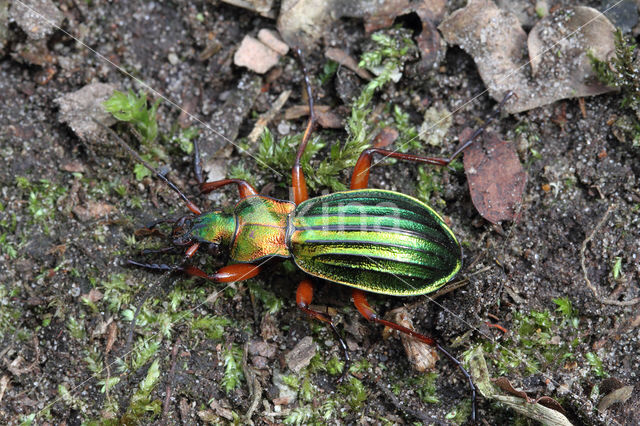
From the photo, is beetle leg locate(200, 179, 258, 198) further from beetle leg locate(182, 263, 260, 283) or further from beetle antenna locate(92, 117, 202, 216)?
beetle leg locate(182, 263, 260, 283)

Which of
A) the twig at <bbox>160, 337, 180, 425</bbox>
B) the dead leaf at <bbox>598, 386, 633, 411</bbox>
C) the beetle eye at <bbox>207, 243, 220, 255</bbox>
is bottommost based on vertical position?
the twig at <bbox>160, 337, 180, 425</bbox>

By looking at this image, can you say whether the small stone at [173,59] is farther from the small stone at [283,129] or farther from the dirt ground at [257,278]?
the small stone at [283,129]

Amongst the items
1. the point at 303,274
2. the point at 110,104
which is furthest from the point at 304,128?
the point at 110,104

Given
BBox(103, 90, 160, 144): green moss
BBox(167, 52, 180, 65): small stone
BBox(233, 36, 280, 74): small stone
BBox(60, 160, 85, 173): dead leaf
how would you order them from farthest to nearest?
BBox(167, 52, 180, 65): small stone → BBox(233, 36, 280, 74): small stone → BBox(60, 160, 85, 173): dead leaf → BBox(103, 90, 160, 144): green moss

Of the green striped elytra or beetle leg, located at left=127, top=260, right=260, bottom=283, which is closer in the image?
the green striped elytra

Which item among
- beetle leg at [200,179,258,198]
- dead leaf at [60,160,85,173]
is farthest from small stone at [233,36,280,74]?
dead leaf at [60,160,85,173]

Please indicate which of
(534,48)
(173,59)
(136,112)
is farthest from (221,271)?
(534,48)

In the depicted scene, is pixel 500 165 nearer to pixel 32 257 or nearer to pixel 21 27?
pixel 32 257
